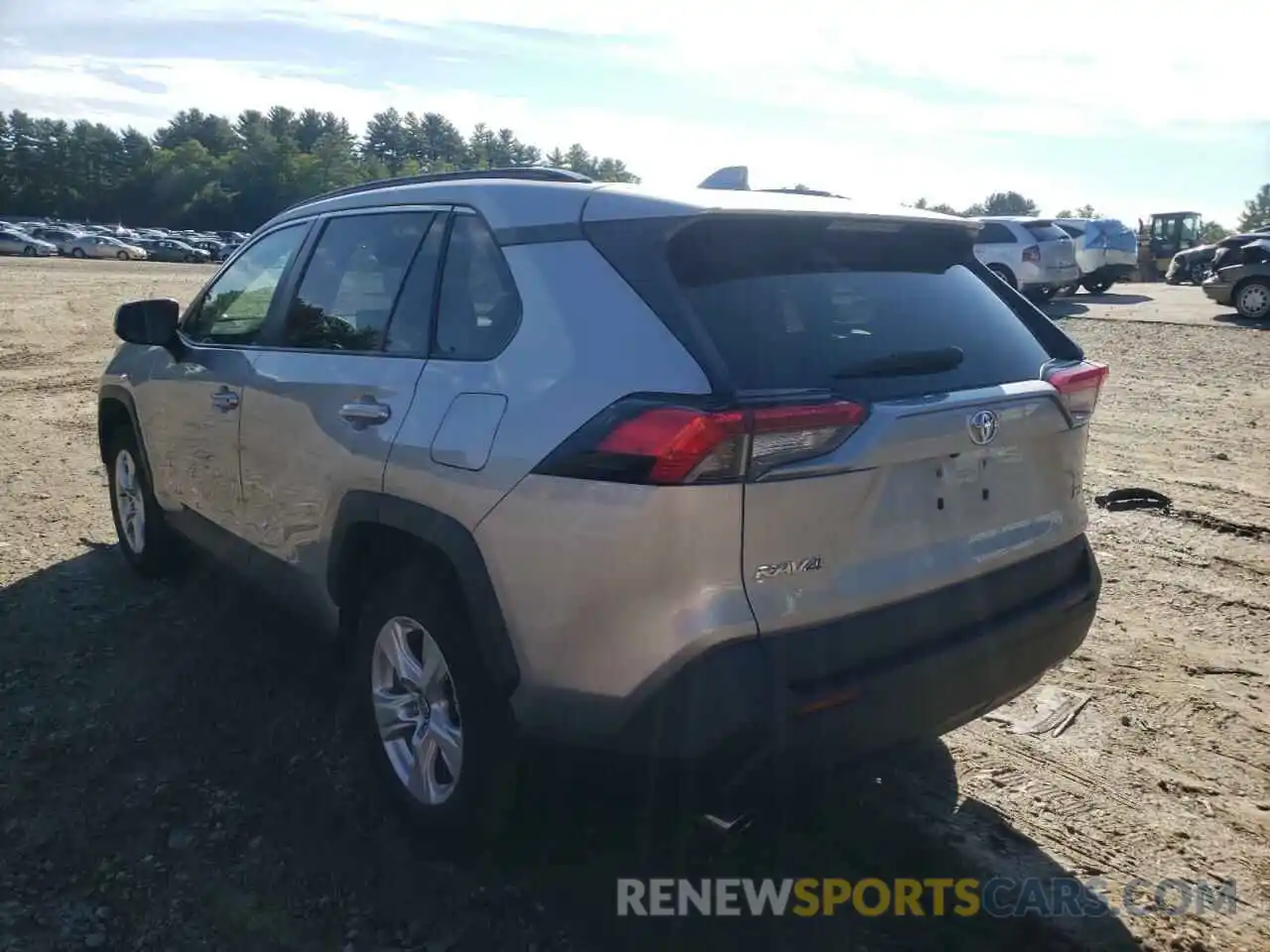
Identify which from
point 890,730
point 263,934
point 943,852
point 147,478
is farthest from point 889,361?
point 147,478

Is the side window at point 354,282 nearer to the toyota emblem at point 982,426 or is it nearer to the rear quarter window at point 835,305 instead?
the rear quarter window at point 835,305

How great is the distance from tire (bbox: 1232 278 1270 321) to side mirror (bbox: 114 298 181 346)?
17363mm

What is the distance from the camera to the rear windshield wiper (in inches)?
99.7

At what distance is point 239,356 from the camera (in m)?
4.01

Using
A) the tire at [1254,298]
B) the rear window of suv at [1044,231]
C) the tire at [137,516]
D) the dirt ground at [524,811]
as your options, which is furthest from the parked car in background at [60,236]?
the dirt ground at [524,811]

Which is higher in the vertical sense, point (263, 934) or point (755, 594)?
point (755, 594)

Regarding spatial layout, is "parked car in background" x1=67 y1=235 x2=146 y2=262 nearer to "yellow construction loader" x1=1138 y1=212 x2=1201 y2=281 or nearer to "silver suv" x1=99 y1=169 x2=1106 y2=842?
"yellow construction loader" x1=1138 y1=212 x2=1201 y2=281

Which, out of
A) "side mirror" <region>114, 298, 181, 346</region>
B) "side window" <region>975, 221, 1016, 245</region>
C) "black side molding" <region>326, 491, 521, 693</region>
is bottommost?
"black side molding" <region>326, 491, 521, 693</region>

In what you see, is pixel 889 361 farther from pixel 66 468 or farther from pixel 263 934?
pixel 66 468

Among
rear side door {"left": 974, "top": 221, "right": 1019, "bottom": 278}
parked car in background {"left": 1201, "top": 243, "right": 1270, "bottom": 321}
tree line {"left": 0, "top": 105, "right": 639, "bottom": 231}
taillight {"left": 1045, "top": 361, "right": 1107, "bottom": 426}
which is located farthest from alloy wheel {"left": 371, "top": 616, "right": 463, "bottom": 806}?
tree line {"left": 0, "top": 105, "right": 639, "bottom": 231}

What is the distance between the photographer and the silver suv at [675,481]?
2273 millimetres

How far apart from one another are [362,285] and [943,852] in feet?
8.33

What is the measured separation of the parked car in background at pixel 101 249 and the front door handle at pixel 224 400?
2351 inches

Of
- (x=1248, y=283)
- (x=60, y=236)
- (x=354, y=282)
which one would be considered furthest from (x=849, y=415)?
(x=60, y=236)
